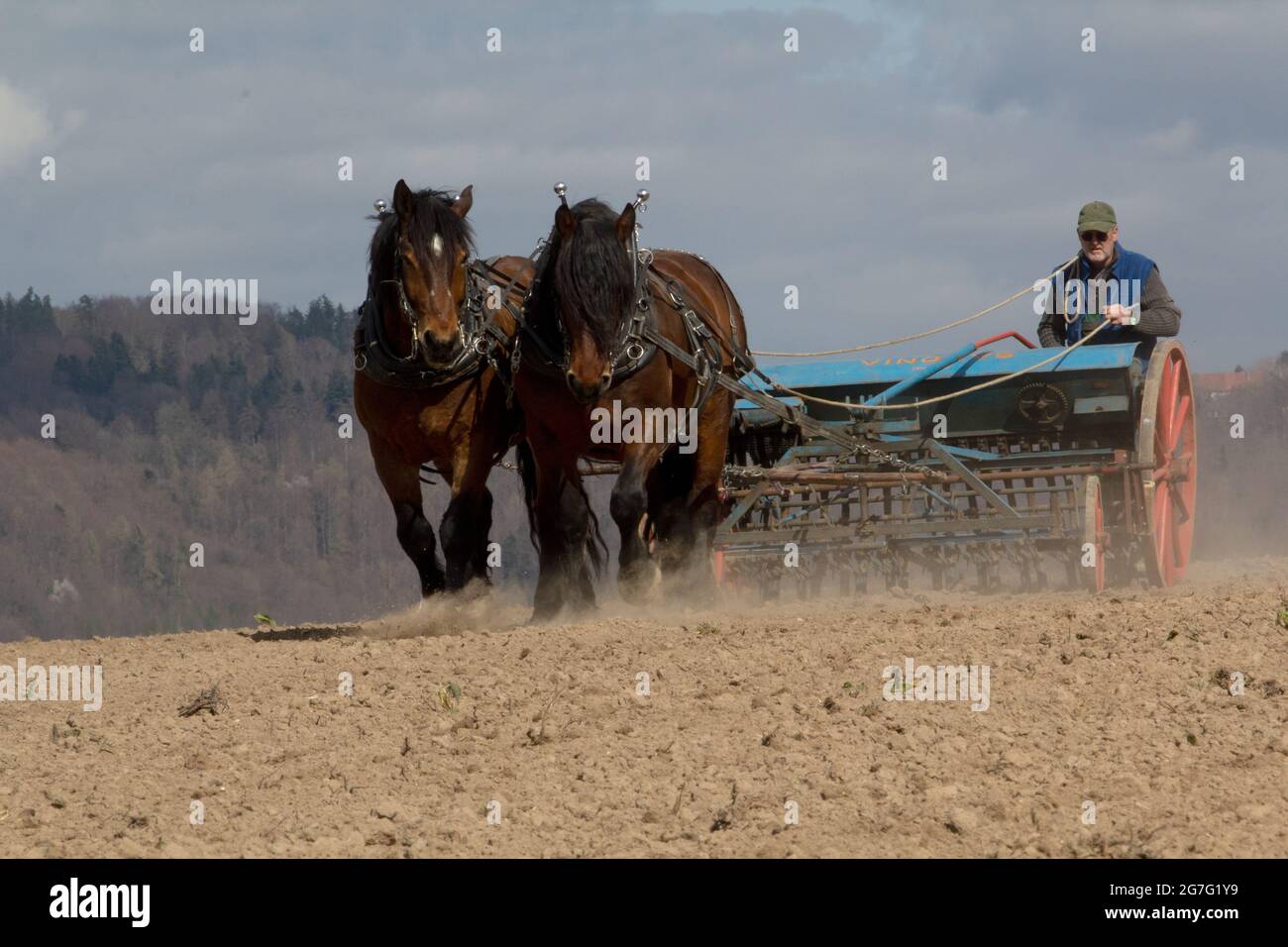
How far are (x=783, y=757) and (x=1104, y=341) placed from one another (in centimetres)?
665

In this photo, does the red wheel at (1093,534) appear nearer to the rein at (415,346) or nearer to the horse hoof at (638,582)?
the horse hoof at (638,582)

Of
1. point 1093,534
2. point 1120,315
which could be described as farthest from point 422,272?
point 1120,315

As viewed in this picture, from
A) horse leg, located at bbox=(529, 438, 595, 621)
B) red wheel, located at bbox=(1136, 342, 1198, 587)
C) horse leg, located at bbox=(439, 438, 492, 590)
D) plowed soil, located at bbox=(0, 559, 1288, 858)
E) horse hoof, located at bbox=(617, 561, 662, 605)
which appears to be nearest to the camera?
plowed soil, located at bbox=(0, 559, 1288, 858)

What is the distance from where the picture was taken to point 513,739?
5988 millimetres

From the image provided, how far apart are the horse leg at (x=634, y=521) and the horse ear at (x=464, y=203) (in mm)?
1452

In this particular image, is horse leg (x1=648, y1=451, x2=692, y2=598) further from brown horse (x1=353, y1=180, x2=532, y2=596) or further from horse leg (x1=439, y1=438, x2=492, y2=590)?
horse leg (x1=439, y1=438, x2=492, y2=590)

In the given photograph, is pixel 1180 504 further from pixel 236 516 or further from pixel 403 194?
pixel 236 516

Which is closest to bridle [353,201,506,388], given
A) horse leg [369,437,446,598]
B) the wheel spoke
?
horse leg [369,437,446,598]

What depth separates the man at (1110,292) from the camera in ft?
36.6

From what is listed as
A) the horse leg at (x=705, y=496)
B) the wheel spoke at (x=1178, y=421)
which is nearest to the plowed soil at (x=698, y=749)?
the horse leg at (x=705, y=496)

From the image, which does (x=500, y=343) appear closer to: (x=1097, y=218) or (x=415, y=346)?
(x=415, y=346)

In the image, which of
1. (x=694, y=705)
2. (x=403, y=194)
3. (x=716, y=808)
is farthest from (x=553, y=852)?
(x=403, y=194)

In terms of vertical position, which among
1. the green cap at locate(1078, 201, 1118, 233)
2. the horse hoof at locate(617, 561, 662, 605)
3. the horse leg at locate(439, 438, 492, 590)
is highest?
the green cap at locate(1078, 201, 1118, 233)

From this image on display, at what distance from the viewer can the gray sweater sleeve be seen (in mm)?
11148
